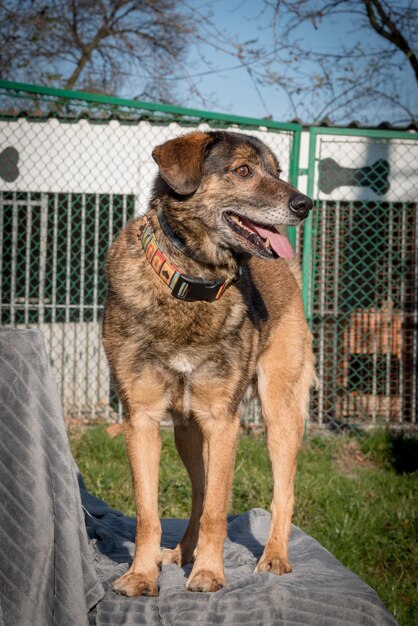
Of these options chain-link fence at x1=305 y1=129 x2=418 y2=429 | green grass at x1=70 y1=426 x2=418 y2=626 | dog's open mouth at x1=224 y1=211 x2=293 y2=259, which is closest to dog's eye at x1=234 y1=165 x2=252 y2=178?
dog's open mouth at x1=224 y1=211 x2=293 y2=259

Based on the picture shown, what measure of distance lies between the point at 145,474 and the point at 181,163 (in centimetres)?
123

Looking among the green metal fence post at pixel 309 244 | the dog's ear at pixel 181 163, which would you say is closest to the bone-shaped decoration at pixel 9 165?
the green metal fence post at pixel 309 244

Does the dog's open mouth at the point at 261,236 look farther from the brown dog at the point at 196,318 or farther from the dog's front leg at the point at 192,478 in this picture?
the dog's front leg at the point at 192,478

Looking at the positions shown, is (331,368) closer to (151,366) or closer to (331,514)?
(331,514)

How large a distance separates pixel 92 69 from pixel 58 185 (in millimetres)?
6836

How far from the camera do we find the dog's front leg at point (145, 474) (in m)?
2.58

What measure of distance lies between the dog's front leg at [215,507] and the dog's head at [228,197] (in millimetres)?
731

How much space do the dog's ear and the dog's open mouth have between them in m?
0.23

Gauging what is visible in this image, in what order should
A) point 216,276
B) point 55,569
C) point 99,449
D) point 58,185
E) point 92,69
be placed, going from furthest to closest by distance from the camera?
point 92,69
point 58,185
point 99,449
point 216,276
point 55,569

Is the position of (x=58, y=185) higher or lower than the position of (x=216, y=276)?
higher

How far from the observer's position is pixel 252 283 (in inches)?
132

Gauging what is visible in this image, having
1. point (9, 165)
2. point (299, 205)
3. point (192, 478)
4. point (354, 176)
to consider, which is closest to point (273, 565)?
point (192, 478)

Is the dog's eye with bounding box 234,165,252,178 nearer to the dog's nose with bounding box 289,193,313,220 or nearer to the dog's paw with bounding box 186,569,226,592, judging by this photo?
the dog's nose with bounding box 289,193,313,220

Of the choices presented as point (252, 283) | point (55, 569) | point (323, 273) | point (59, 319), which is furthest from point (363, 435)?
point (55, 569)
